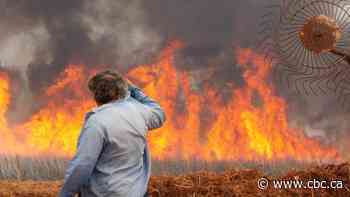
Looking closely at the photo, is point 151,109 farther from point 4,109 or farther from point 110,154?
point 4,109

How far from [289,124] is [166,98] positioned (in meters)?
3.57

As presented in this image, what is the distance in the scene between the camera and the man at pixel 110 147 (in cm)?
355

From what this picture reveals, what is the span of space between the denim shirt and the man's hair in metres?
0.06

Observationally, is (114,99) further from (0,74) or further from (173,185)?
(0,74)

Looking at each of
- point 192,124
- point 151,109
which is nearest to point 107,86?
point 151,109

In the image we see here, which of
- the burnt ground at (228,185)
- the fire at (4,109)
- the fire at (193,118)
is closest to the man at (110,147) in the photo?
the burnt ground at (228,185)

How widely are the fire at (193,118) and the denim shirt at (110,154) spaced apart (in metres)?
10.3

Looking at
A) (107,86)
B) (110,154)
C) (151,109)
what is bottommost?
(110,154)

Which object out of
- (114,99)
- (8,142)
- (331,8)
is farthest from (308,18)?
(8,142)

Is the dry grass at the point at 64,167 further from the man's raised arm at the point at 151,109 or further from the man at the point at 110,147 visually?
the man at the point at 110,147

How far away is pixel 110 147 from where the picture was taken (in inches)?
143

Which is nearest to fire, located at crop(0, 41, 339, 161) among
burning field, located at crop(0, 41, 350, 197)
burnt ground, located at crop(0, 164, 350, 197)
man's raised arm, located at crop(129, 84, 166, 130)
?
burning field, located at crop(0, 41, 350, 197)

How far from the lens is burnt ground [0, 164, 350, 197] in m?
7.10

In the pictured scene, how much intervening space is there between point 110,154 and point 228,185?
3.80 m
